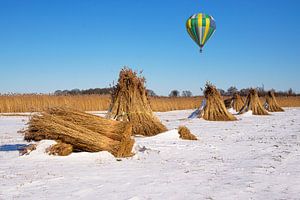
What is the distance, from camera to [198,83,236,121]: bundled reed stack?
2067 cm

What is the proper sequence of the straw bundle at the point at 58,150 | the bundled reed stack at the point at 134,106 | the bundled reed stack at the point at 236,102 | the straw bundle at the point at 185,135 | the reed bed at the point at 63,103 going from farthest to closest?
the bundled reed stack at the point at 236,102
the reed bed at the point at 63,103
the bundled reed stack at the point at 134,106
the straw bundle at the point at 185,135
the straw bundle at the point at 58,150

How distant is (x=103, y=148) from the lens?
25.2ft

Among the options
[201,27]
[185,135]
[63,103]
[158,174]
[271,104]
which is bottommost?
[158,174]

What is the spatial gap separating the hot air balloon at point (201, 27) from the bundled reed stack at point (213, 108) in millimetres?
8208

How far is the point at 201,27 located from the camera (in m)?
28.9

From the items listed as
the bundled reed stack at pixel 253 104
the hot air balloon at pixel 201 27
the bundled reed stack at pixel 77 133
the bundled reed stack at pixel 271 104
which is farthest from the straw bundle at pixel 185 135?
the bundled reed stack at pixel 271 104

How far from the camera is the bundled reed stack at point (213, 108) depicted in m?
20.7

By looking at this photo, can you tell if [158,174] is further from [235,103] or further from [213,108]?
[235,103]

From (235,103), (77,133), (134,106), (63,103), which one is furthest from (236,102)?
(77,133)

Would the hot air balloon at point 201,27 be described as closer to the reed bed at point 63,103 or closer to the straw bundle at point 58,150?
the reed bed at point 63,103

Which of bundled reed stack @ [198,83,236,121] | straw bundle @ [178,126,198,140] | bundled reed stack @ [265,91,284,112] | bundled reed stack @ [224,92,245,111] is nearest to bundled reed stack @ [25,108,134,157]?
straw bundle @ [178,126,198,140]

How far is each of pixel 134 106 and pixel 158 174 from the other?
630 cm

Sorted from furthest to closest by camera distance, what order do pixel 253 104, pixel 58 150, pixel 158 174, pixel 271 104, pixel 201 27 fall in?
pixel 271 104
pixel 201 27
pixel 253 104
pixel 58 150
pixel 158 174

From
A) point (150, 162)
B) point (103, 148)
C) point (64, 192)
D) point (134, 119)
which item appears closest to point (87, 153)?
point (103, 148)
